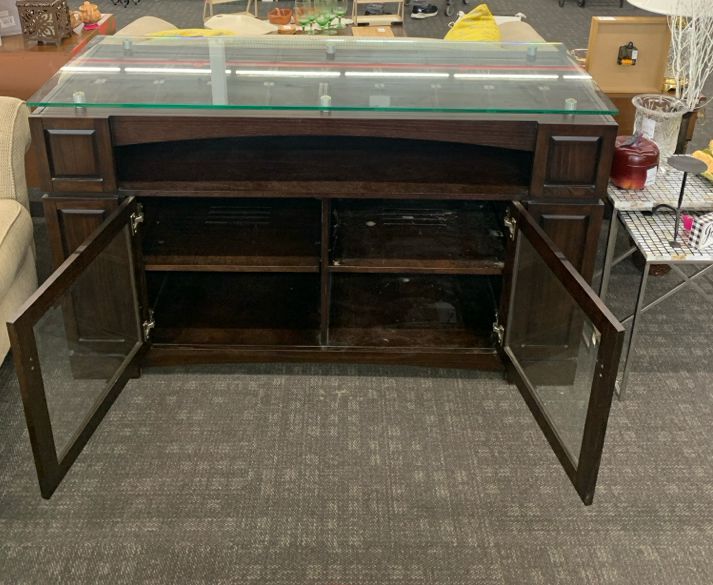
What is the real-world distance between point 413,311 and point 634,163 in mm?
873

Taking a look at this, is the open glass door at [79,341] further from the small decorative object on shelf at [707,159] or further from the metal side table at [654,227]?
the small decorative object on shelf at [707,159]

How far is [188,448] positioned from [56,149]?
942mm

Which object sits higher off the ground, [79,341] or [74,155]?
[74,155]

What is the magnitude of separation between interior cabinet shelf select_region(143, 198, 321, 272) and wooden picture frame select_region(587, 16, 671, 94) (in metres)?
1.36

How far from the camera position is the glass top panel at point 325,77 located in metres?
2.35

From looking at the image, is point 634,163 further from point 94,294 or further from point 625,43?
point 94,294

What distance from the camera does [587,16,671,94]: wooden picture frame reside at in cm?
334

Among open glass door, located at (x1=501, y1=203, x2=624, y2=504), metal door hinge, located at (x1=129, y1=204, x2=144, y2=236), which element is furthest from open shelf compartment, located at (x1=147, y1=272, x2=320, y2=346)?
open glass door, located at (x1=501, y1=203, x2=624, y2=504)

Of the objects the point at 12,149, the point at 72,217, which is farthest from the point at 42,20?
the point at 72,217

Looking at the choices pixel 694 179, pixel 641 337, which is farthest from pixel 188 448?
pixel 694 179

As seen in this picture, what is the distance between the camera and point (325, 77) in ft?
8.37

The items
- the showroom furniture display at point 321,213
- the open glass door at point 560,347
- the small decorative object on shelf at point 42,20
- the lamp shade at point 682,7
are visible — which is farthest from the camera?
the small decorative object on shelf at point 42,20

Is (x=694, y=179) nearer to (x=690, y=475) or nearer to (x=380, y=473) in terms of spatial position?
(x=690, y=475)

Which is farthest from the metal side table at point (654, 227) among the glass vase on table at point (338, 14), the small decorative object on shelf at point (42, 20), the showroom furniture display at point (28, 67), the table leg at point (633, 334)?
the glass vase on table at point (338, 14)
